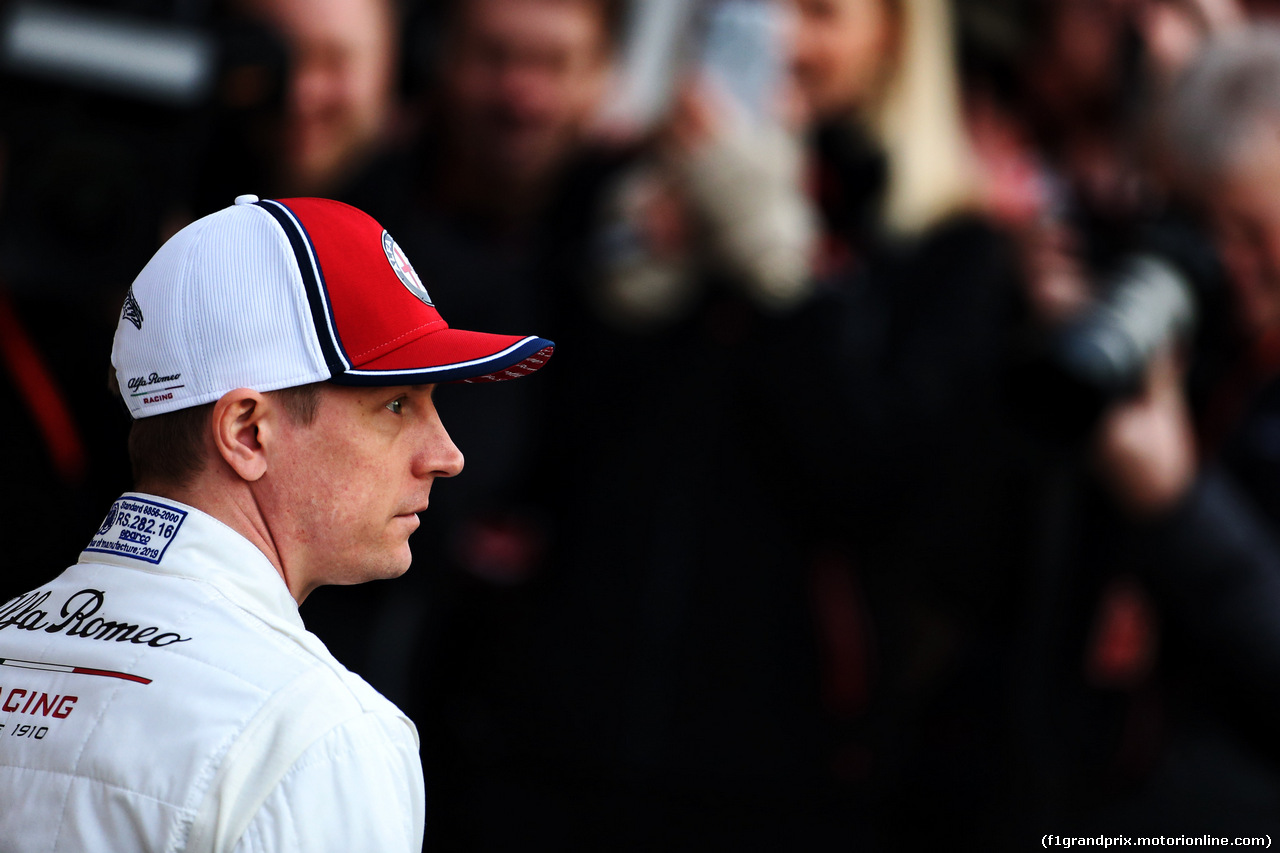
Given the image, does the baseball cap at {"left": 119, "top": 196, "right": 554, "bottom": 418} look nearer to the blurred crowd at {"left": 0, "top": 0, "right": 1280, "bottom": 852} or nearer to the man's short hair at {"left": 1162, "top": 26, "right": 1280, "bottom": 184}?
the blurred crowd at {"left": 0, "top": 0, "right": 1280, "bottom": 852}

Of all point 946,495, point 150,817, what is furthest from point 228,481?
point 946,495

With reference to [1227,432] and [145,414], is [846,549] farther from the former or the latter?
[145,414]

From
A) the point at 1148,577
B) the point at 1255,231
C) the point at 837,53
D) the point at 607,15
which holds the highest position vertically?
the point at 607,15

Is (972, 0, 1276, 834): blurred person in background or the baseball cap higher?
the baseball cap

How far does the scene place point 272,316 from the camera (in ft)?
2.93

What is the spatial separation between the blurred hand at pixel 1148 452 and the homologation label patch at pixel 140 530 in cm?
161

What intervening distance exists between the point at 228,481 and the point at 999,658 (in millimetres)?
1746

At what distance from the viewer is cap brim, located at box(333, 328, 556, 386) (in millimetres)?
908

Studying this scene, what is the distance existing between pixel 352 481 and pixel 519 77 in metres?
1.57

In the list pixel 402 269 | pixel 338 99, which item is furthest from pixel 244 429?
pixel 338 99

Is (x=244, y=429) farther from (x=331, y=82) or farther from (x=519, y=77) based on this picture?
(x=519, y=77)

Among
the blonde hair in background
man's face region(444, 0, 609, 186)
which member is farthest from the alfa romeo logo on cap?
the blonde hair in background

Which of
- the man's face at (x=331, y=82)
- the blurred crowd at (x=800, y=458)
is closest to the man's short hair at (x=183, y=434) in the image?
the blurred crowd at (x=800, y=458)

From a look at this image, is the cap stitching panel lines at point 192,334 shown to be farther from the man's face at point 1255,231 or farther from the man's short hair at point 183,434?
the man's face at point 1255,231
